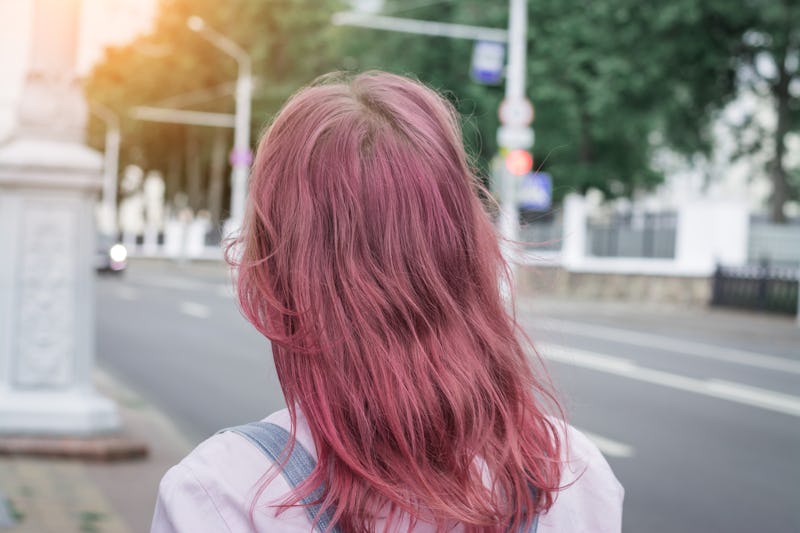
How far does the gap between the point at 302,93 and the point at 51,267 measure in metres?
5.27

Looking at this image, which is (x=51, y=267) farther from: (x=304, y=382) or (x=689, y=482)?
(x=304, y=382)

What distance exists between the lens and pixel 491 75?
22.5 metres

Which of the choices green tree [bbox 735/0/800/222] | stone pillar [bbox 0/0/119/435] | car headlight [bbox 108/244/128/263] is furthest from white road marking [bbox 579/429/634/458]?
car headlight [bbox 108/244/128/263]

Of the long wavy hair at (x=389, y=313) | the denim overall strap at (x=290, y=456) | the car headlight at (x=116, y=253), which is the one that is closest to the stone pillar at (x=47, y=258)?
the long wavy hair at (x=389, y=313)

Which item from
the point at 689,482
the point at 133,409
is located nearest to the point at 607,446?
the point at 689,482

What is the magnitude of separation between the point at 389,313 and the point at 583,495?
0.33 meters

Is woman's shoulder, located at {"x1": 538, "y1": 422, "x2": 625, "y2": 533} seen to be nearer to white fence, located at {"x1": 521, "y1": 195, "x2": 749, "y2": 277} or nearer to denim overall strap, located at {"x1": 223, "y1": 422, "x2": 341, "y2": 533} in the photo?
denim overall strap, located at {"x1": 223, "y1": 422, "x2": 341, "y2": 533}

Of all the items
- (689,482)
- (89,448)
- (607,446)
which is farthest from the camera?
(607,446)

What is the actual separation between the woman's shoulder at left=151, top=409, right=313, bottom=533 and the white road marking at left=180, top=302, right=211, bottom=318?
17.4 metres

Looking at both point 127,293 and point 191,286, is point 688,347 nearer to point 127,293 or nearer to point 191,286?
point 127,293

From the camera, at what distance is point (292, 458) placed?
3.92ft

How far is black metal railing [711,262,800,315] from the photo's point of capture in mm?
21750

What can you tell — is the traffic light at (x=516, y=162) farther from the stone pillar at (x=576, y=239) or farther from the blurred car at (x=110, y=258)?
the blurred car at (x=110, y=258)

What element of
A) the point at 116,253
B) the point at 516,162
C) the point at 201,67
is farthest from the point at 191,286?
the point at 201,67
